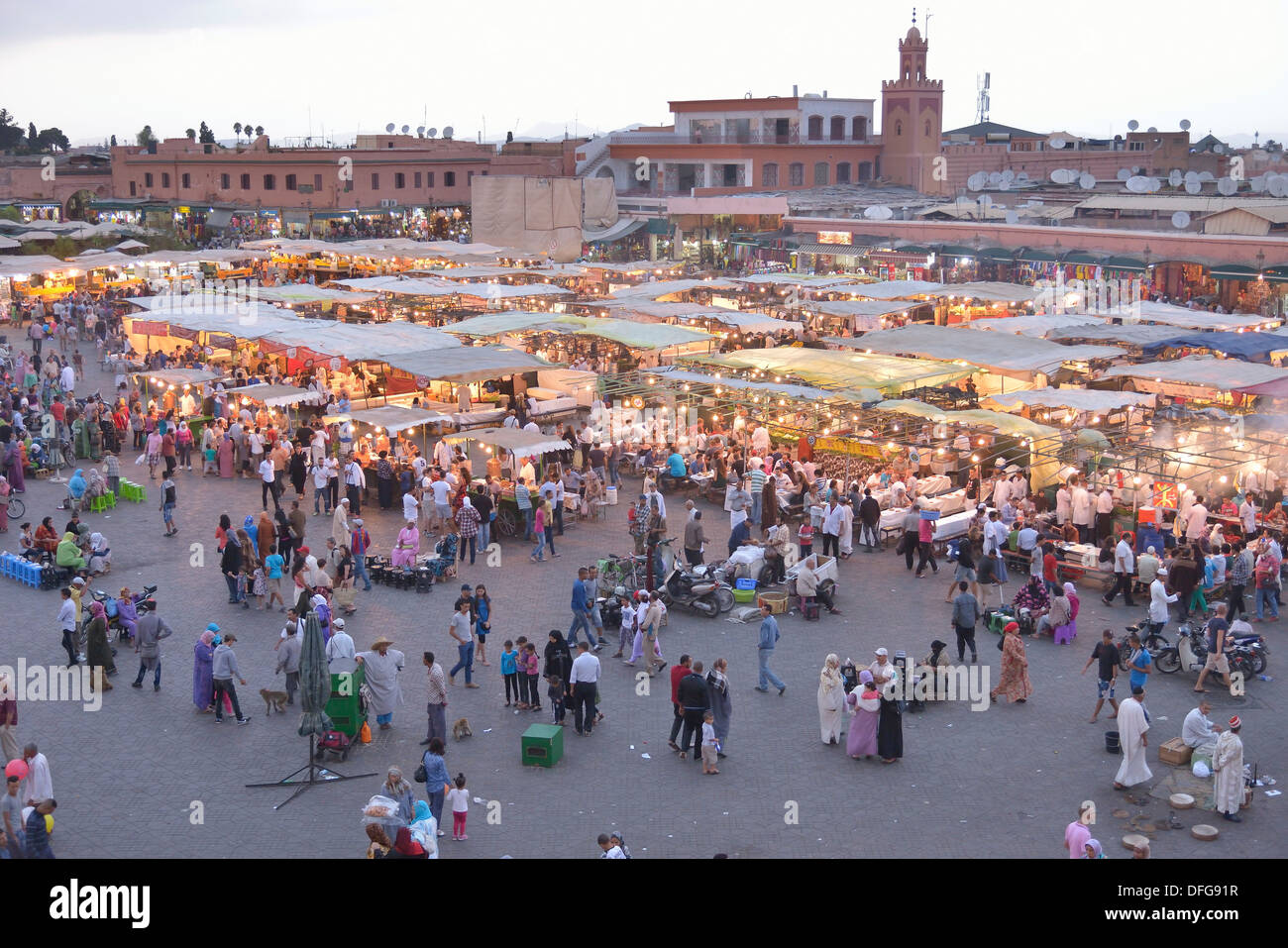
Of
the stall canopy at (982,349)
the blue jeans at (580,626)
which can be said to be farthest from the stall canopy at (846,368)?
the blue jeans at (580,626)

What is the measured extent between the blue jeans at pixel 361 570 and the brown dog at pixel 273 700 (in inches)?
150

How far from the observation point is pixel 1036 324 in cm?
2812

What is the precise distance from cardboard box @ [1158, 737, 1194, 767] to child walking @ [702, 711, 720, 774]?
3.89 m

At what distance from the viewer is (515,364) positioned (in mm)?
24234

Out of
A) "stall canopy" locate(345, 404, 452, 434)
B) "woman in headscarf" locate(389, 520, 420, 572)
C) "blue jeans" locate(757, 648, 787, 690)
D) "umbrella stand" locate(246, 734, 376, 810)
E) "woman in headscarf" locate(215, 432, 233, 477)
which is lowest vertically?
"umbrella stand" locate(246, 734, 376, 810)

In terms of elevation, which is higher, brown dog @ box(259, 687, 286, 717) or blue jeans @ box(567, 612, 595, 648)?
blue jeans @ box(567, 612, 595, 648)

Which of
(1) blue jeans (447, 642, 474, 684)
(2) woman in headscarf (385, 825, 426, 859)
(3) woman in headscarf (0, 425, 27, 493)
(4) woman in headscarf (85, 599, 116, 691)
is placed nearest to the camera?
(2) woman in headscarf (385, 825, 426, 859)

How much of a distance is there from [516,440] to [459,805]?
10483 millimetres

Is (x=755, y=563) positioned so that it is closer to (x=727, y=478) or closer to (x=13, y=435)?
(x=727, y=478)

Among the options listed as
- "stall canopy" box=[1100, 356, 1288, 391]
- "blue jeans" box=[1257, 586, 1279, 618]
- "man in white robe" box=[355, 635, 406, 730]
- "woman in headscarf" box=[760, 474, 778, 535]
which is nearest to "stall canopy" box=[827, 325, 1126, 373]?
"stall canopy" box=[1100, 356, 1288, 391]

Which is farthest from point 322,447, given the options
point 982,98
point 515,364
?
point 982,98

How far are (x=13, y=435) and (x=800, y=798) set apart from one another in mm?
16647

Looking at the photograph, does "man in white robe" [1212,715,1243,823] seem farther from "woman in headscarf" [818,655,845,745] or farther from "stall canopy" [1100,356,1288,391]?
"stall canopy" [1100,356,1288,391]

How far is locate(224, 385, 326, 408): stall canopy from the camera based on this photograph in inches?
906
